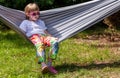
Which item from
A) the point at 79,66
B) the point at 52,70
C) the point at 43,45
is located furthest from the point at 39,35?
the point at 79,66

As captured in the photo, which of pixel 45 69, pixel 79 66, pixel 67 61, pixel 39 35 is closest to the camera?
pixel 45 69

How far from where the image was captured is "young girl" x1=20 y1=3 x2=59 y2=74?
19.8 ft

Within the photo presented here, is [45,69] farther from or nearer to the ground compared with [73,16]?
nearer to the ground

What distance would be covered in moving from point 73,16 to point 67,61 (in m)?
0.93

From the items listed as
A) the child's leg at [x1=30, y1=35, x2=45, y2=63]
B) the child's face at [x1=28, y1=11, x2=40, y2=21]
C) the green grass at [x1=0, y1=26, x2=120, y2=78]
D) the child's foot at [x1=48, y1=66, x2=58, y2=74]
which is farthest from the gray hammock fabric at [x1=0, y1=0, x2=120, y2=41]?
the green grass at [x1=0, y1=26, x2=120, y2=78]

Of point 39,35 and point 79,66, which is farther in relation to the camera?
point 79,66

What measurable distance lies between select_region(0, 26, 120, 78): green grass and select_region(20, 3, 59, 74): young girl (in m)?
0.24

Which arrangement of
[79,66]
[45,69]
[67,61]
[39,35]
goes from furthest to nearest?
[67,61] < [79,66] < [39,35] < [45,69]

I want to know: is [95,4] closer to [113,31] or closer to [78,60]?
[78,60]

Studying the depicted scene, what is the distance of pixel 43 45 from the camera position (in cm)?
614

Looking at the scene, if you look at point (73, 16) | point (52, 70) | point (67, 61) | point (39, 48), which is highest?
point (73, 16)

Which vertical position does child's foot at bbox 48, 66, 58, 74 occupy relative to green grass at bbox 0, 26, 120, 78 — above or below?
above

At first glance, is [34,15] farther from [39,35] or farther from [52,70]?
[52,70]

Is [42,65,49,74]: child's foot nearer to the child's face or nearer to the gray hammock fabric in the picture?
the gray hammock fabric
